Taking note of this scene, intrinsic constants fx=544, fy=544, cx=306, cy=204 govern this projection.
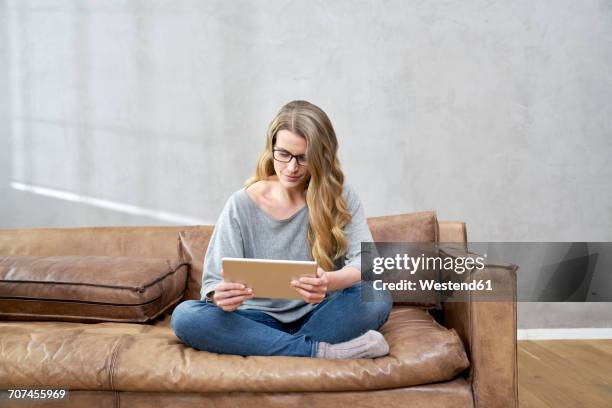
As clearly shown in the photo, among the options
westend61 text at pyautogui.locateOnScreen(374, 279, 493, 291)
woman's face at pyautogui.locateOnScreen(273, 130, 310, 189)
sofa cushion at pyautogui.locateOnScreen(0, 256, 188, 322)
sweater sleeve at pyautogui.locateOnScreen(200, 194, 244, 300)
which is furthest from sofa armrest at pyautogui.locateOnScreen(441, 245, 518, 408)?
sofa cushion at pyautogui.locateOnScreen(0, 256, 188, 322)

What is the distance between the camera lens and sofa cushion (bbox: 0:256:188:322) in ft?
6.43

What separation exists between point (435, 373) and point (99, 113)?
2334mm

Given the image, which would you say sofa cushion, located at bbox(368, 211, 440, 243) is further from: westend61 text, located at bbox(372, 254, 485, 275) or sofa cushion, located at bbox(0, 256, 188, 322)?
sofa cushion, located at bbox(0, 256, 188, 322)

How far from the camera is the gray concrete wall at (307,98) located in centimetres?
303

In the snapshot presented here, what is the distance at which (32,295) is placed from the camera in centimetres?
200

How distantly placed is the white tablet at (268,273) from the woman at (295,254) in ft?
0.10

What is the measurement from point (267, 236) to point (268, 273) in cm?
43

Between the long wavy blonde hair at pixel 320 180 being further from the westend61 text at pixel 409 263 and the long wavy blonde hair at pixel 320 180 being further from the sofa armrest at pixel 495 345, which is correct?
the sofa armrest at pixel 495 345

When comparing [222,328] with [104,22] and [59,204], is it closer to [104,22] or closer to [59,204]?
[59,204]

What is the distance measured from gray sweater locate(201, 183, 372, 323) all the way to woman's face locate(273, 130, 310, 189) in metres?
0.14

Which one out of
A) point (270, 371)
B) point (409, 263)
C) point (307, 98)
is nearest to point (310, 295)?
point (270, 371)

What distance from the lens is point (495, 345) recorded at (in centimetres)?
162

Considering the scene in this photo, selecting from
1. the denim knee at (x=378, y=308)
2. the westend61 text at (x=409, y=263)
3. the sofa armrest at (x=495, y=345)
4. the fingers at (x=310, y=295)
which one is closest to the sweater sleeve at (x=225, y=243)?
the fingers at (x=310, y=295)

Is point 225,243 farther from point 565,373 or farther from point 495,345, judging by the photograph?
point 565,373
